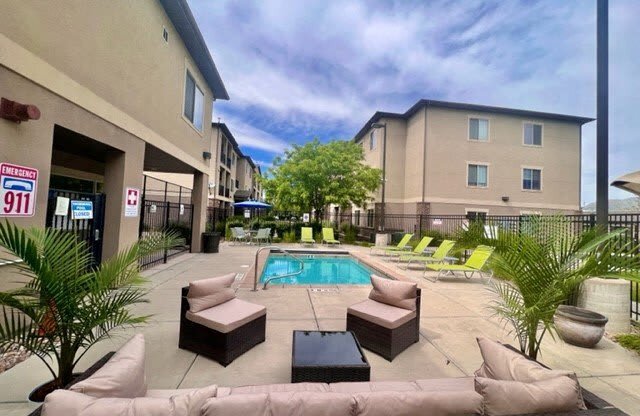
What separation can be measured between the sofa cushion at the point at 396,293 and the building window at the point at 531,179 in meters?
20.8

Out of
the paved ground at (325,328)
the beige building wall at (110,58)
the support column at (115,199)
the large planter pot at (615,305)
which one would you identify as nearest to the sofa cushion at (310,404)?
the paved ground at (325,328)

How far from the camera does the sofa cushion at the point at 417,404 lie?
4.80ft

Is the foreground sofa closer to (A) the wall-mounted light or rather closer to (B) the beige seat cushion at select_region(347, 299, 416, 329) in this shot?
(B) the beige seat cushion at select_region(347, 299, 416, 329)

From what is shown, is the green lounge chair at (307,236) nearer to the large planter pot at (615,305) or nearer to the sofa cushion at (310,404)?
the large planter pot at (615,305)

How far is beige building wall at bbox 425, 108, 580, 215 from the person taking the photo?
1928cm

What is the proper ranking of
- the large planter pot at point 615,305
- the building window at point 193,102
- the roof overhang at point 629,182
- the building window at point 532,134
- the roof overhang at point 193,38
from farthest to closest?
the building window at point 532,134 < the building window at point 193,102 < the roof overhang at point 193,38 < the large planter pot at point 615,305 < the roof overhang at point 629,182

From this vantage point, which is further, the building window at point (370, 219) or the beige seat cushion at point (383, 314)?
the building window at point (370, 219)

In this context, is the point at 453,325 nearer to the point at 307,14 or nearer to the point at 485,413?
the point at 485,413

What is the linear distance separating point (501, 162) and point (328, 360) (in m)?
21.7

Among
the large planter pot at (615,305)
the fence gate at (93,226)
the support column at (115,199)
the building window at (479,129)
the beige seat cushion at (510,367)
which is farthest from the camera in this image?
the building window at (479,129)

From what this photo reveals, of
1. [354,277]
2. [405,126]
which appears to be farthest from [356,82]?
[354,277]

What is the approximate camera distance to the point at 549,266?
9.11 feet

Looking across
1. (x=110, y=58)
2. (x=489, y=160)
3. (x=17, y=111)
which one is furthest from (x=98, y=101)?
(x=489, y=160)

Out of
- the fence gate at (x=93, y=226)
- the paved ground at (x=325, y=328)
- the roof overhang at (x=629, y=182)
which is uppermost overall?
the roof overhang at (x=629, y=182)
